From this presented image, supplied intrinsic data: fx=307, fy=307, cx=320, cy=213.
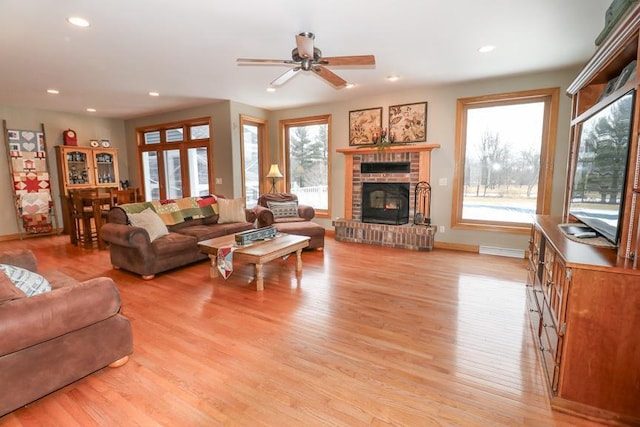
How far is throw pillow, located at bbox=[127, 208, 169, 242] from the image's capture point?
3830 millimetres

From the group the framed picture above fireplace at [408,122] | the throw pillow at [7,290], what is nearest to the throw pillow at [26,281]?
the throw pillow at [7,290]

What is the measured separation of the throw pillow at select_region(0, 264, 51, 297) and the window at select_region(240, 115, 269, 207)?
14.1ft

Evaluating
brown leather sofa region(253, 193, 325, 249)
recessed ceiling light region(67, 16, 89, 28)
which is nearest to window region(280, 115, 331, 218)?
brown leather sofa region(253, 193, 325, 249)

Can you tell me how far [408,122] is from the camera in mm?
5215

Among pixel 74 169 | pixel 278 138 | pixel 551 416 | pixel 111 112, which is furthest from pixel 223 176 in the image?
pixel 551 416

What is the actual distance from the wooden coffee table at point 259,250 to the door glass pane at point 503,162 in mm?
2975

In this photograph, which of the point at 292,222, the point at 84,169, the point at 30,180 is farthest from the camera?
the point at 84,169

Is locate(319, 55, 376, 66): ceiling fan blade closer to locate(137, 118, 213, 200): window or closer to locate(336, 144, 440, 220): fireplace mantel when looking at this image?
locate(336, 144, 440, 220): fireplace mantel

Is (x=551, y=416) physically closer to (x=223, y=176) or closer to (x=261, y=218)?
(x=261, y=218)

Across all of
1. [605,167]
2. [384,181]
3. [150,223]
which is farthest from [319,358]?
[384,181]

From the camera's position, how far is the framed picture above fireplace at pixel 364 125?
5.49m

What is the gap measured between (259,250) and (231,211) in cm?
193

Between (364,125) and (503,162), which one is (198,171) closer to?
(364,125)

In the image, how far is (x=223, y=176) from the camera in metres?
6.03
